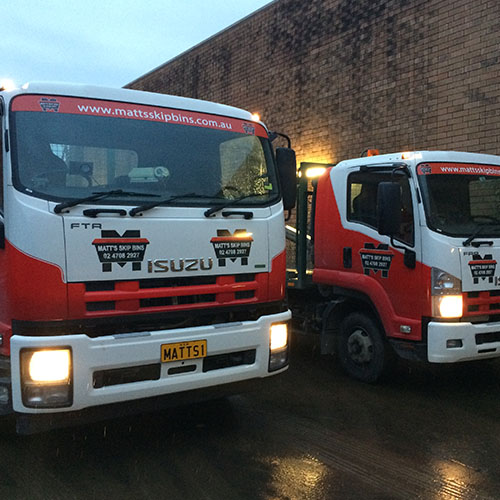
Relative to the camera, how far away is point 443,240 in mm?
5230

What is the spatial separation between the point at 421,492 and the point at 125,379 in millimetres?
2044

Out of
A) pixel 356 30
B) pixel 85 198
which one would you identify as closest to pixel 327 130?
pixel 356 30

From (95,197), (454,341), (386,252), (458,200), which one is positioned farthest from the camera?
(386,252)

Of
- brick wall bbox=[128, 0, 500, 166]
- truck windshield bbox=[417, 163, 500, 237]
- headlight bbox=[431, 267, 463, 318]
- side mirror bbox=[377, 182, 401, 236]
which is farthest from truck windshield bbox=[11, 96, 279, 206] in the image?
brick wall bbox=[128, 0, 500, 166]

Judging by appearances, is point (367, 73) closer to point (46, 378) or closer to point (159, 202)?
point (159, 202)

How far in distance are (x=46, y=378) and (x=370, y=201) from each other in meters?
3.83

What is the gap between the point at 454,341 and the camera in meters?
5.21

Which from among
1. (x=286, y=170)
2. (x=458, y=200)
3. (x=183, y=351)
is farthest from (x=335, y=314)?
(x=183, y=351)

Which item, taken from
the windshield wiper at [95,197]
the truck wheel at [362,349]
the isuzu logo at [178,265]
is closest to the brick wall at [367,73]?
the truck wheel at [362,349]

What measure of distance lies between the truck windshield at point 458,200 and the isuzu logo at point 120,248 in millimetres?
2892

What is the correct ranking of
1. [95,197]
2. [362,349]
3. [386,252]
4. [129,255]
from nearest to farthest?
[95,197] < [129,255] < [386,252] < [362,349]

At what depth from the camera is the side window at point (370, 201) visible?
5.48 m

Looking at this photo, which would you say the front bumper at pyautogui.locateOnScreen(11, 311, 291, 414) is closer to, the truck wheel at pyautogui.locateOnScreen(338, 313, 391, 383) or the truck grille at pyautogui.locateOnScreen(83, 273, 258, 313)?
the truck grille at pyautogui.locateOnScreen(83, 273, 258, 313)

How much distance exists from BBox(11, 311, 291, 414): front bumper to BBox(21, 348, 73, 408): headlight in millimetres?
32
